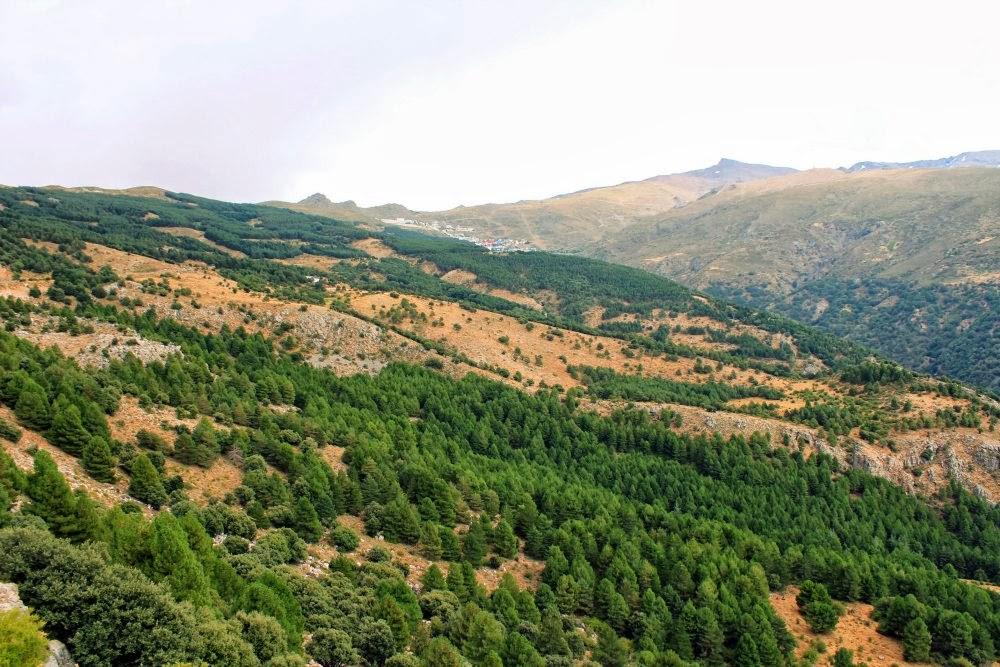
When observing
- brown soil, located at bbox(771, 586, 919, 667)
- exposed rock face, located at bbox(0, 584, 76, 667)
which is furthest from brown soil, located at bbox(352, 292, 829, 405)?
exposed rock face, located at bbox(0, 584, 76, 667)

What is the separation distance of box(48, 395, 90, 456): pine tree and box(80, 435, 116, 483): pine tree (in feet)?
6.61

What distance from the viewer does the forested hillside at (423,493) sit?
3359 cm

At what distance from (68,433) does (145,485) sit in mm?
7928

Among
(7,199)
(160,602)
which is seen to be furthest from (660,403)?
(7,199)

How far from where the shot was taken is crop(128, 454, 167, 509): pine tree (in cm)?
4584

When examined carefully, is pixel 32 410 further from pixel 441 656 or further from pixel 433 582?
pixel 441 656

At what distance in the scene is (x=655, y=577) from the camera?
61.1 meters

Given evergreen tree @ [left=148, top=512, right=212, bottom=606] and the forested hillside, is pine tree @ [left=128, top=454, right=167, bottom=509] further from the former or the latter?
evergreen tree @ [left=148, top=512, right=212, bottom=606]

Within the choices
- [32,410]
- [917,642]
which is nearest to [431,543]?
[32,410]

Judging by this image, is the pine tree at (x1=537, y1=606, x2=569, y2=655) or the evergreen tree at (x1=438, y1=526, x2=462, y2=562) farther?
the evergreen tree at (x1=438, y1=526, x2=462, y2=562)

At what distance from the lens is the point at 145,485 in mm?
46188

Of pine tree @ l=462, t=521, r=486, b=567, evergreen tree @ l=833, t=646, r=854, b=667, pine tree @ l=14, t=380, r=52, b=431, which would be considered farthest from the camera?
pine tree @ l=462, t=521, r=486, b=567

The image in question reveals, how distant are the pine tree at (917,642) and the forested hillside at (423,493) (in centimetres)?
17

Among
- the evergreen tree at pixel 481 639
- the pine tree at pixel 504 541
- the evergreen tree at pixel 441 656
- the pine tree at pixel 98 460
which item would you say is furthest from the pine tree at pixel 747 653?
the pine tree at pixel 98 460
